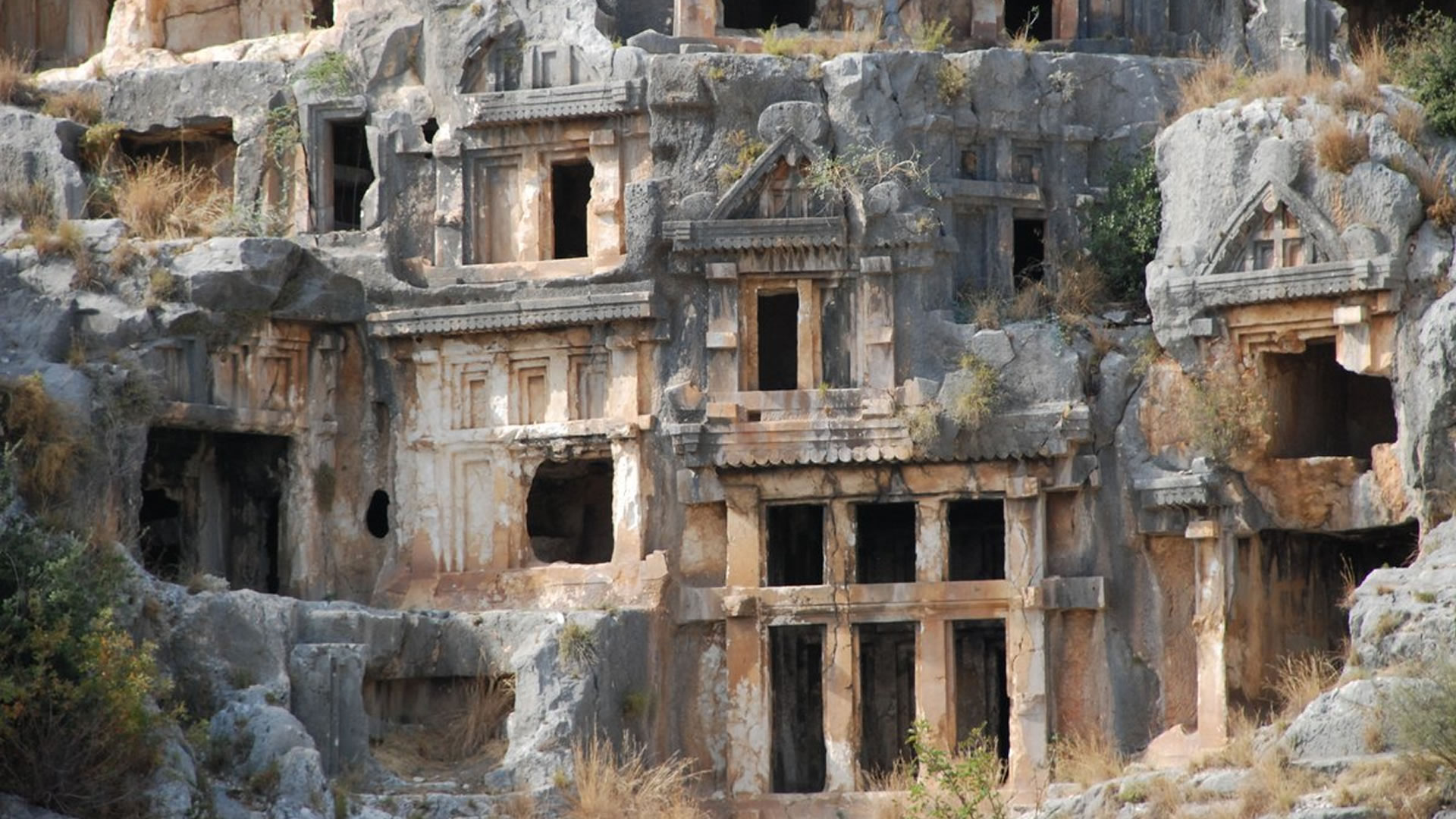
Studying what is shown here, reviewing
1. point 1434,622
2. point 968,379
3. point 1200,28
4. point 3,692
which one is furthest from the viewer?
point 1200,28

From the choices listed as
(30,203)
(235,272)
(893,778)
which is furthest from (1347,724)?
(30,203)

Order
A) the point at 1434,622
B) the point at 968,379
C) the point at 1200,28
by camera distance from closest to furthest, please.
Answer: the point at 1434,622, the point at 968,379, the point at 1200,28

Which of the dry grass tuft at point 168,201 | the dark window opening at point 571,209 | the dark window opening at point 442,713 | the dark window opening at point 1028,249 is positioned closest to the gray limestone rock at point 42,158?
the dry grass tuft at point 168,201

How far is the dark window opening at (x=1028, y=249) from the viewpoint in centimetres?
3594

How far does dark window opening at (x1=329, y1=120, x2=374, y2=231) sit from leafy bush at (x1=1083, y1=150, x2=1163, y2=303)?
875 centimetres

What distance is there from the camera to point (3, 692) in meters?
26.2

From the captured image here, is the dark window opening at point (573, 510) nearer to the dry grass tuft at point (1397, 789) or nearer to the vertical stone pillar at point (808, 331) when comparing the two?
the vertical stone pillar at point (808, 331)

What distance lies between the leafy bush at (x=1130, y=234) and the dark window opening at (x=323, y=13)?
1078cm

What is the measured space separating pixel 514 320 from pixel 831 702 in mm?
5542

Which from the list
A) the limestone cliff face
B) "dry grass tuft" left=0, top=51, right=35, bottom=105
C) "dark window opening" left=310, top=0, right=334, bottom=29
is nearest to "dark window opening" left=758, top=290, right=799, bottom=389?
the limestone cliff face

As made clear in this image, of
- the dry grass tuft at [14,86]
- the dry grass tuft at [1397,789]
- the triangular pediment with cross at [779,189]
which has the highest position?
the dry grass tuft at [14,86]

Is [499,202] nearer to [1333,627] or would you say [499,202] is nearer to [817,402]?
[817,402]

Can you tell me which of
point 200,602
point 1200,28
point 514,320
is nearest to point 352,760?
point 200,602

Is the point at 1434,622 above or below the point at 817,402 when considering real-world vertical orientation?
below
